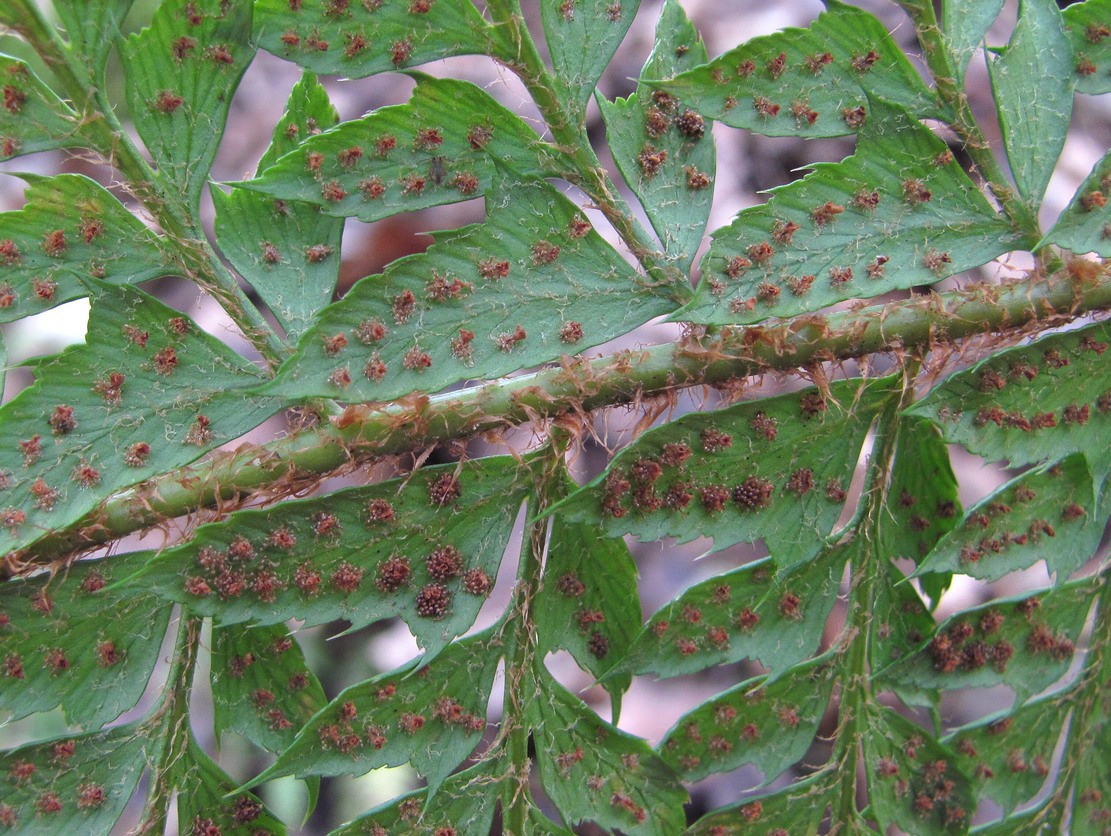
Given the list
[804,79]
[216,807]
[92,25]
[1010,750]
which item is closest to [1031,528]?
[1010,750]

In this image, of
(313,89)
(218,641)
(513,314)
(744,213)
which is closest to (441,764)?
(218,641)

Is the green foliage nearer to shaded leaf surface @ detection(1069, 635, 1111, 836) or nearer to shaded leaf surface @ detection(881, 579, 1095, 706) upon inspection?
shaded leaf surface @ detection(881, 579, 1095, 706)

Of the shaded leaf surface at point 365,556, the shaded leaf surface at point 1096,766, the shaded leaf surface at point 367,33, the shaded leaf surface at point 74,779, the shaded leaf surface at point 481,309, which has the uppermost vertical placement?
the shaded leaf surface at point 367,33

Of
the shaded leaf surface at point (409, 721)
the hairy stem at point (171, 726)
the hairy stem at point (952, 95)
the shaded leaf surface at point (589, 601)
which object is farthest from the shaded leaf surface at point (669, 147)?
the hairy stem at point (171, 726)

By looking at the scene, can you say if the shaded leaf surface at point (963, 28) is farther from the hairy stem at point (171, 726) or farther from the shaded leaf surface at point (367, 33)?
the hairy stem at point (171, 726)

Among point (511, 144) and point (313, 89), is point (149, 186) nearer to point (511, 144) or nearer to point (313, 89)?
point (313, 89)

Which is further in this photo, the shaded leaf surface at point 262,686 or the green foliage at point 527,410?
the shaded leaf surface at point 262,686

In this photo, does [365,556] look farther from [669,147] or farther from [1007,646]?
[1007,646]
